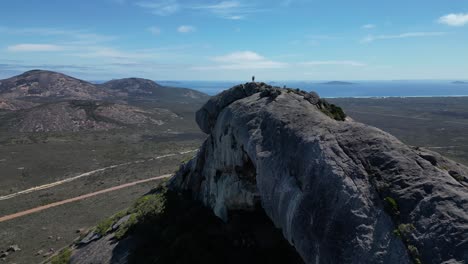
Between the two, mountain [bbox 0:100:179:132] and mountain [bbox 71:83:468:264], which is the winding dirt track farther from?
mountain [bbox 0:100:179:132]

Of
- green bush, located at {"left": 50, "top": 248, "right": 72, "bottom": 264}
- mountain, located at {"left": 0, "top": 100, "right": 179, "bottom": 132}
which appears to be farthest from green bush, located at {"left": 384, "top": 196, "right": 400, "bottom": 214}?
mountain, located at {"left": 0, "top": 100, "right": 179, "bottom": 132}

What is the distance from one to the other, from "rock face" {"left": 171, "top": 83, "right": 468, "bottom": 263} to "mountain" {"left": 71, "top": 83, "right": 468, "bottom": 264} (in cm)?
4

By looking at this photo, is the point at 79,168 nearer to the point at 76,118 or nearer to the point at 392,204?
the point at 76,118

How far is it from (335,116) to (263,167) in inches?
301

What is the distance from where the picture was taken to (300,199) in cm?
1642

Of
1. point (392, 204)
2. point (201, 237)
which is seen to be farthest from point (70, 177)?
point (392, 204)

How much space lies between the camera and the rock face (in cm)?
1295

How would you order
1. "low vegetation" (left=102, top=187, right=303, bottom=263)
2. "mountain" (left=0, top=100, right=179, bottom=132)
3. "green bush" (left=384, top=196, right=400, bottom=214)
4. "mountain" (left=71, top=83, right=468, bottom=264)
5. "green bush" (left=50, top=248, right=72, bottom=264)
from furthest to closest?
"mountain" (left=0, top=100, right=179, bottom=132)
"green bush" (left=50, top=248, right=72, bottom=264)
"low vegetation" (left=102, top=187, right=303, bottom=263)
"green bush" (left=384, top=196, right=400, bottom=214)
"mountain" (left=71, top=83, right=468, bottom=264)

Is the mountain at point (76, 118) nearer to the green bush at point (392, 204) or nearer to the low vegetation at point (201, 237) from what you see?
the low vegetation at point (201, 237)

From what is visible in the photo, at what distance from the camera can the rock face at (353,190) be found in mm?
12945

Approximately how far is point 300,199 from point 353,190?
2454 millimetres

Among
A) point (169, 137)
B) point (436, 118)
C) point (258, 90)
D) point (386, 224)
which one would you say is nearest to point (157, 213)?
point (258, 90)

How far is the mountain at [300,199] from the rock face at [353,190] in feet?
0.13

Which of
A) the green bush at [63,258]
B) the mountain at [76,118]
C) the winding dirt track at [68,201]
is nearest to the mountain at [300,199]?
the green bush at [63,258]
